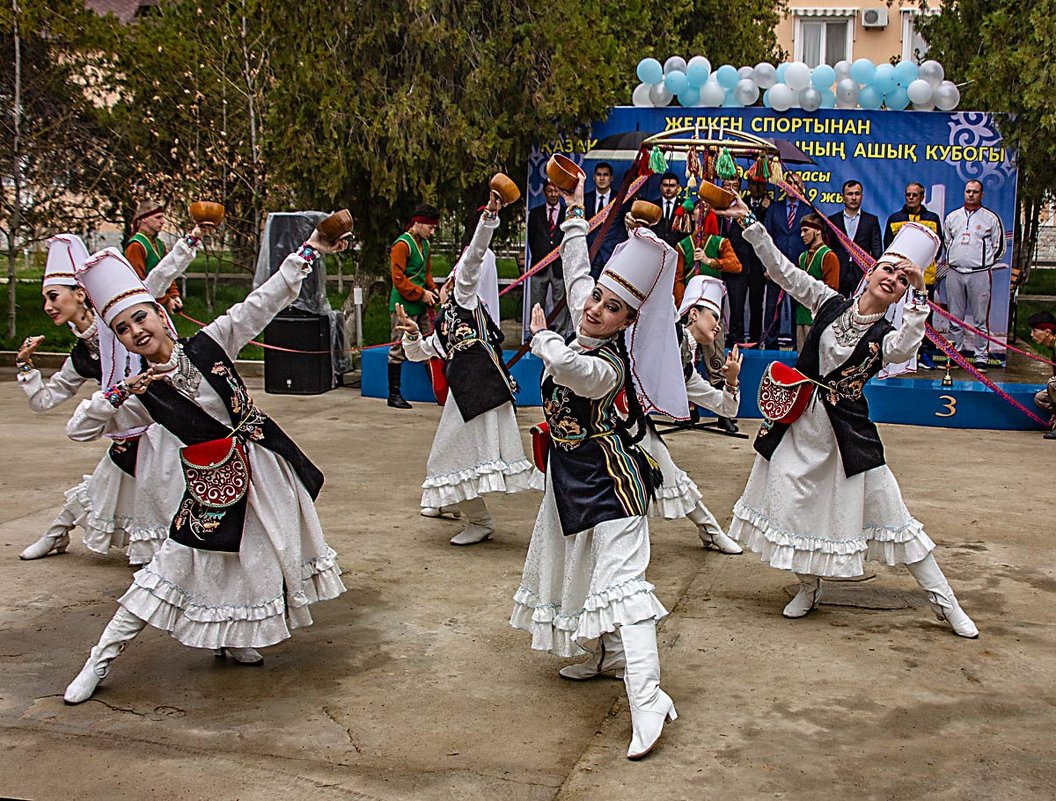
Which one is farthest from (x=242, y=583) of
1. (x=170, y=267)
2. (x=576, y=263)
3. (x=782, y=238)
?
(x=782, y=238)

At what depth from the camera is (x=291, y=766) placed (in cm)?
383

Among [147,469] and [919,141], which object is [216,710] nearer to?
[147,469]

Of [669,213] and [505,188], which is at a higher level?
[669,213]

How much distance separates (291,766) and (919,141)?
33.4 ft

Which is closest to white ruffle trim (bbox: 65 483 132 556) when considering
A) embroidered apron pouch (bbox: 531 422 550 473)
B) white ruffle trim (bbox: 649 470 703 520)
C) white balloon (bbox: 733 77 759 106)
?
embroidered apron pouch (bbox: 531 422 550 473)

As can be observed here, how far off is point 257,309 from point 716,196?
180 centimetres

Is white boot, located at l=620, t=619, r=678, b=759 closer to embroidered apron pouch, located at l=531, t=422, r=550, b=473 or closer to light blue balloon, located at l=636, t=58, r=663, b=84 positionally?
embroidered apron pouch, located at l=531, t=422, r=550, b=473

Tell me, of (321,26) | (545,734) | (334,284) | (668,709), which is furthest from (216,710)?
(334,284)

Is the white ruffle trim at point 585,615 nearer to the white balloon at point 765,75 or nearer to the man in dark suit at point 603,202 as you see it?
the man in dark suit at point 603,202

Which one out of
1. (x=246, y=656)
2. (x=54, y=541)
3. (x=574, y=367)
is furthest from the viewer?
(x=54, y=541)

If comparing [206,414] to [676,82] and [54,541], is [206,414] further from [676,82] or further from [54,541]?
[676,82]

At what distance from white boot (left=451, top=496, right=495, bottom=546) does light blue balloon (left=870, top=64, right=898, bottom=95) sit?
7643 mm

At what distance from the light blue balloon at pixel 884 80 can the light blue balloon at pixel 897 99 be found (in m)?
0.05

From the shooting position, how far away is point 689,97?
12.5 meters
